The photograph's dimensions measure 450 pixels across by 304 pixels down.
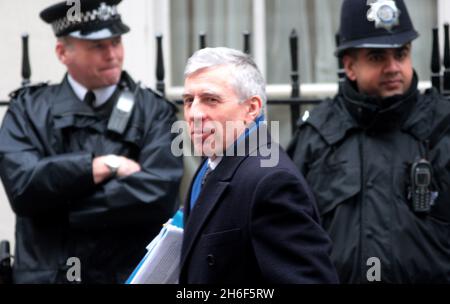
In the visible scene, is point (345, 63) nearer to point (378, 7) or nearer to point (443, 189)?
point (378, 7)

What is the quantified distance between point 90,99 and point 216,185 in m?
1.81

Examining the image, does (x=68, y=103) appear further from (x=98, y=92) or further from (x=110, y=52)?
(x=110, y=52)

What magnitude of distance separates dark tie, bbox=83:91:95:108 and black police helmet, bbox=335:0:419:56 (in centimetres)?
132

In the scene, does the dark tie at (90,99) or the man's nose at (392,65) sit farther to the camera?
the dark tie at (90,99)

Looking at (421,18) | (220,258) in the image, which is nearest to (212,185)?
(220,258)

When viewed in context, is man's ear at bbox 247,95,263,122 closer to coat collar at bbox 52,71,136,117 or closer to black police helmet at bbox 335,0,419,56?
black police helmet at bbox 335,0,419,56

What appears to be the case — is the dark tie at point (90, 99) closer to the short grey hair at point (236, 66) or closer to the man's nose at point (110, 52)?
the man's nose at point (110, 52)

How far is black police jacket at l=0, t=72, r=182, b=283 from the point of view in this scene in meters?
5.00

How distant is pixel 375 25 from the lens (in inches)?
203

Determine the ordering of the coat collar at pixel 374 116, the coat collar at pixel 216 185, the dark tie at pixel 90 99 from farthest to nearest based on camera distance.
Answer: the dark tie at pixel 90 99
the coat collar at pixel 374 116
the coat collar at pixel 216 185

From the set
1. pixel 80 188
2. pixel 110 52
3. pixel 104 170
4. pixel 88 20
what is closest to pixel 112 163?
pixel 104 170

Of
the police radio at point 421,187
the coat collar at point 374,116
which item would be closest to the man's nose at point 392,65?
the coat collar at point 374,116

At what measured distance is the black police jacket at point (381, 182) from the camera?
473 centimetres
